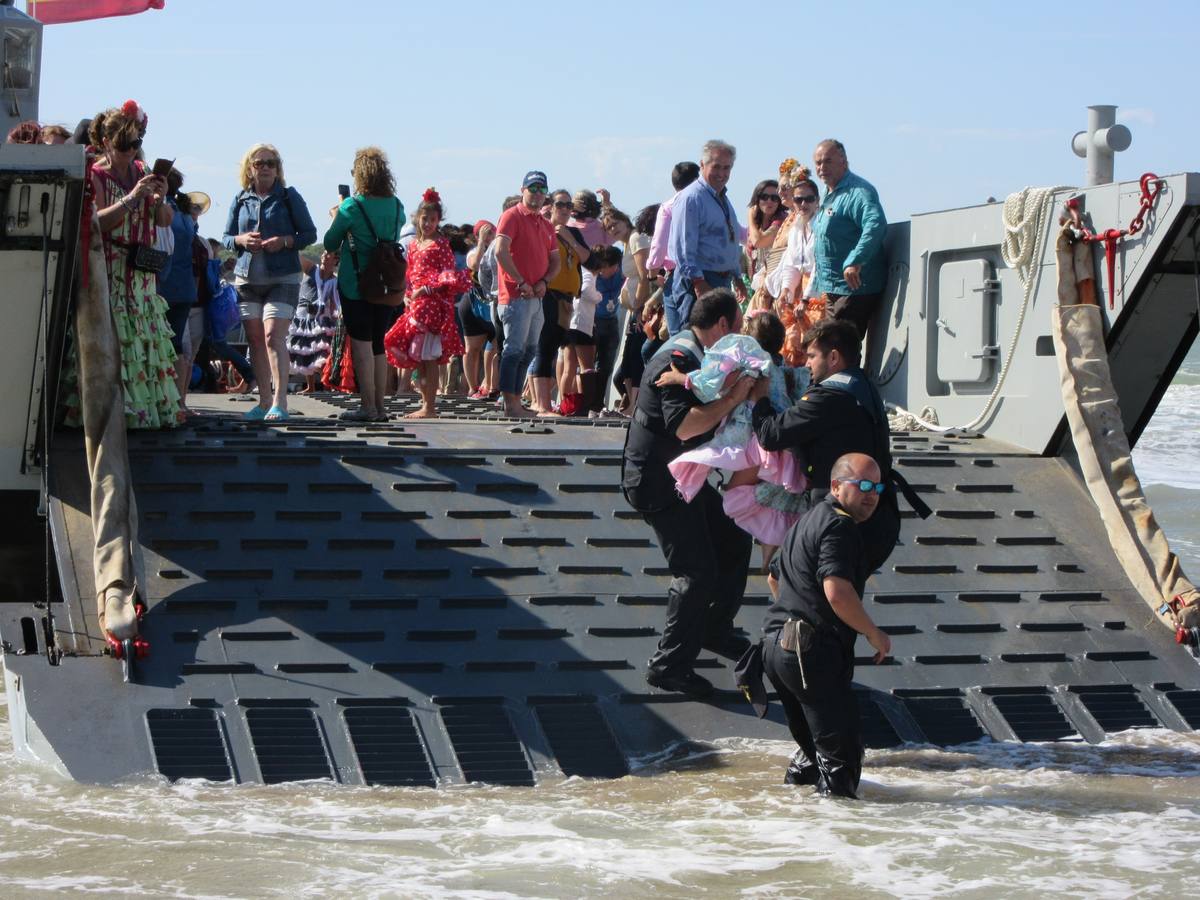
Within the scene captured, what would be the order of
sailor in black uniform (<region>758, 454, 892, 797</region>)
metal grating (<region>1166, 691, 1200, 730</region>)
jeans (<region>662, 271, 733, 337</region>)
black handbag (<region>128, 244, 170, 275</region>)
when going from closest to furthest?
sailor in black uniform (<region>758, 454, 892, 797</region>), metal grating (<region>1166, 691, 1200, 730</region>), black handbag (<region>128, 244, 170, 275</region>), jeans (<region>662, 271, 733, 337</region>)

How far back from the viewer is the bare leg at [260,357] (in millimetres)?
10641

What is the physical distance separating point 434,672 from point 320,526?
1178 mm

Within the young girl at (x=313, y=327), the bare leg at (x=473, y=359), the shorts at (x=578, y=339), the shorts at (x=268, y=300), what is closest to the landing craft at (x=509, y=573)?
the shorts at (x=268, y=300)

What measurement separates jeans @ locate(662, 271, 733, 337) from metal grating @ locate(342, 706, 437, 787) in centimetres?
411

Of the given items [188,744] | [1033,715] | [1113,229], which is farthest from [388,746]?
[1113,229]

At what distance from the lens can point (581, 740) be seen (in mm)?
7113

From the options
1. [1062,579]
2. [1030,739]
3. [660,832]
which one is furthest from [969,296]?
[660,832]

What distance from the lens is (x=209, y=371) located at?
16812mm

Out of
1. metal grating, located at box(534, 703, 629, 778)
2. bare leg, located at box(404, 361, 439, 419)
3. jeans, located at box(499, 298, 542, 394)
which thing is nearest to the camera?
metal grating, located at box(534, 703, 629, 778)

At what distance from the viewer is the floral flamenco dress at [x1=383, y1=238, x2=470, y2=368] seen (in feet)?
39.4

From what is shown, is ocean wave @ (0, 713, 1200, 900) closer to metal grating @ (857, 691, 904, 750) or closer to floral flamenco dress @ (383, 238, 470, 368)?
metal grating @ (857, 691, 904, 750)

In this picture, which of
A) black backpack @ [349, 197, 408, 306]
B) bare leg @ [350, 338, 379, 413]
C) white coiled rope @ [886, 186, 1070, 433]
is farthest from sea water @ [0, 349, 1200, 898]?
black backpack @ [349, 197, 408, 306]

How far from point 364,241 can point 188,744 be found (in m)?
4.43

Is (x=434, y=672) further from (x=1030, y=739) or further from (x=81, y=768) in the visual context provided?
(x=1030, y=739)
